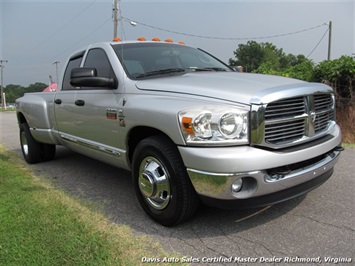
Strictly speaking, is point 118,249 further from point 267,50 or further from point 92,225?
point 267,50

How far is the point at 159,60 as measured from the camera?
154 inches

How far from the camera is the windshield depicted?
12.0ft

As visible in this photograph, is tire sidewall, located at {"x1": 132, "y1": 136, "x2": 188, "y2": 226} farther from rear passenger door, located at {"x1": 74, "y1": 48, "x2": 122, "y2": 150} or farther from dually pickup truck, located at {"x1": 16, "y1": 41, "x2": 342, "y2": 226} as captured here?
rear passenger door, located at {"x1": 74, "y1": 48, "x2": 122, "y2": 150}

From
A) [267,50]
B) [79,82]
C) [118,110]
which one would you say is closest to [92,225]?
[118,110]

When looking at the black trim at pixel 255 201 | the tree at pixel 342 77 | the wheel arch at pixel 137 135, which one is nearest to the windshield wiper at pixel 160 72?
the wheel arch at pixel 137 135

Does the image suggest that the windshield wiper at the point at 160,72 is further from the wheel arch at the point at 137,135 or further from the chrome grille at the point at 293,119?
the chrome grille at the point at 293,119

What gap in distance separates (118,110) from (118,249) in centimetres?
137

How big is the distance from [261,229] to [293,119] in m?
0.99

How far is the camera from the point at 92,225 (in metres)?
3.14

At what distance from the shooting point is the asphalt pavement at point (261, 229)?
2549mm

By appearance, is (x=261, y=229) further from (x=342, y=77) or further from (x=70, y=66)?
(x=342, y=77)

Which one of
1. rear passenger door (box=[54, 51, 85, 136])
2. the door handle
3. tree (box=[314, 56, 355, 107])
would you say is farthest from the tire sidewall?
tree (box=[314, 56, 355, 107])

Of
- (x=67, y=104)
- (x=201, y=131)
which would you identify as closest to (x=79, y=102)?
(x=67, y=104)

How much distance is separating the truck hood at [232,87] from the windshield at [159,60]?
30cm
